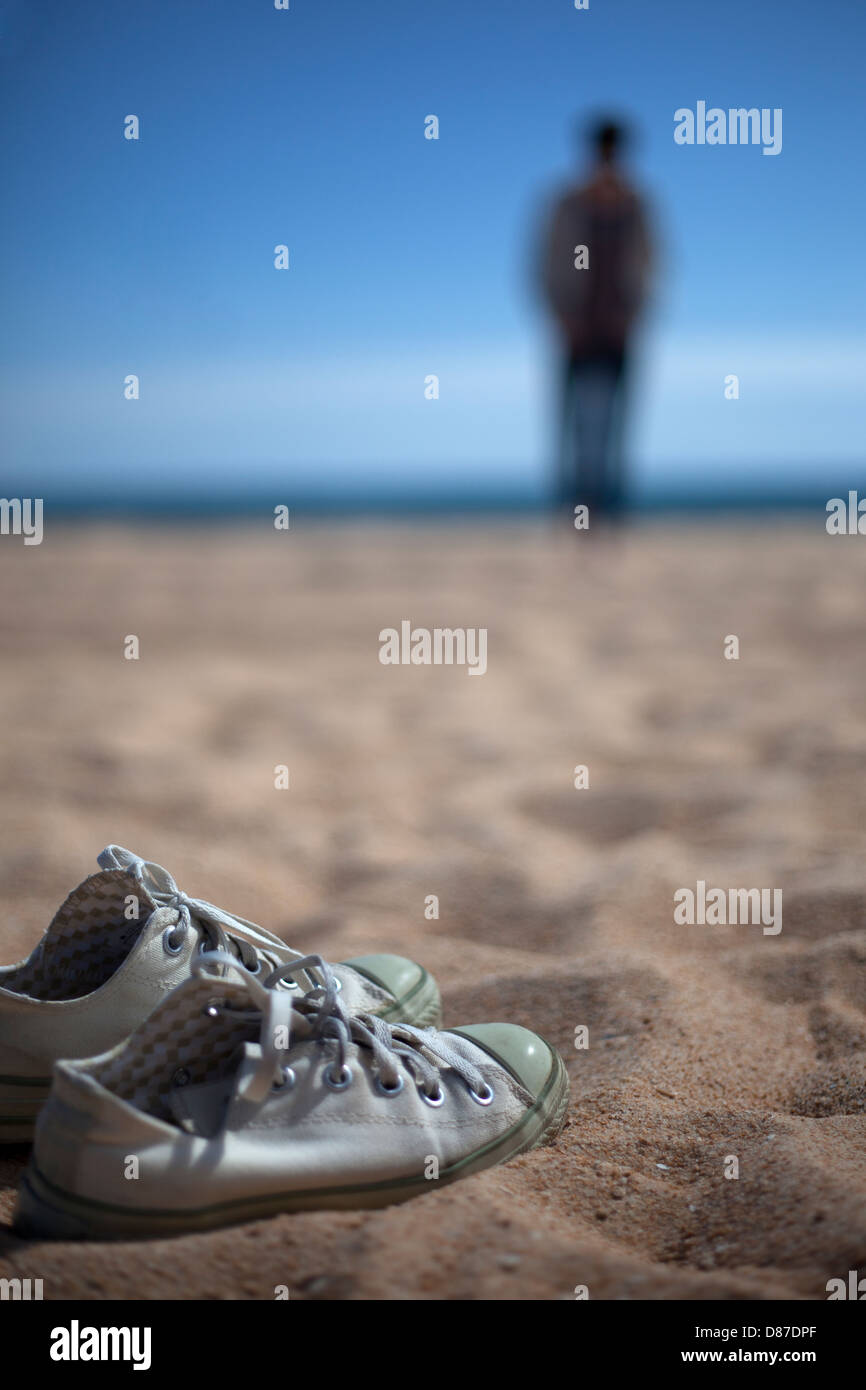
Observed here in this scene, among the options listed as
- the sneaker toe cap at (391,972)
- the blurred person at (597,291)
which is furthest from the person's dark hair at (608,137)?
the sneaker toe cap at (391,972)

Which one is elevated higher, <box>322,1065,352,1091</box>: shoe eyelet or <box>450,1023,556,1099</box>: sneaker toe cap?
<box>322,1065,352,1091</box>: shoe eyelet

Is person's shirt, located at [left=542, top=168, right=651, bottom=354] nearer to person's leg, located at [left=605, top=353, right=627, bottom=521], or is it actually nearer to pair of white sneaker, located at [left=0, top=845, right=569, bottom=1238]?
person's leg, located at [left=605, top=353, right=627, bottom=521]

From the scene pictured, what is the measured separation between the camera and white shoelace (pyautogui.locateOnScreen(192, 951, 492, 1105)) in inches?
44.3

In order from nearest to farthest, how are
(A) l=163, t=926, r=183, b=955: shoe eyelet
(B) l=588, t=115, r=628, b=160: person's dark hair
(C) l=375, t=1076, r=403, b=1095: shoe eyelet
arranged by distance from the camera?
(C) l=375, t=1076, r=403, b=1095: shoe eyelet → (A) l=163, t=926, r=183, b=955: shoe eyelet → (B) l=588, t=115, r=628, b=160: person's dark hair

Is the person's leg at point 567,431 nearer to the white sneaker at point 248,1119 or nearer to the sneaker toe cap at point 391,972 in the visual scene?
the sneaker toe cap at point 391,972

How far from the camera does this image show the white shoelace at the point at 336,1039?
44.3 inches

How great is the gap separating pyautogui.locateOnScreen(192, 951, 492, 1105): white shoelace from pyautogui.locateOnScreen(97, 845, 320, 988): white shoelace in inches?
2.8

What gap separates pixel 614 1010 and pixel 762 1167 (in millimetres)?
443

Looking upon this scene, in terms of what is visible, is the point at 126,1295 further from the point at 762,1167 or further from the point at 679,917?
the point at 679,917

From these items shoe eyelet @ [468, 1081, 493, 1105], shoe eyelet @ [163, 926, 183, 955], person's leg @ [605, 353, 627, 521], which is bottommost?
shoe eyelet @ [468, 1081, 493, 1105]

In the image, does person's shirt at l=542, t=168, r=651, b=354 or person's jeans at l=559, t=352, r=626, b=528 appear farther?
person's jeans at l=559, t=352, r=626, b=528

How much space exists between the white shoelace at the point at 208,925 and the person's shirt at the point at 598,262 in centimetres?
464

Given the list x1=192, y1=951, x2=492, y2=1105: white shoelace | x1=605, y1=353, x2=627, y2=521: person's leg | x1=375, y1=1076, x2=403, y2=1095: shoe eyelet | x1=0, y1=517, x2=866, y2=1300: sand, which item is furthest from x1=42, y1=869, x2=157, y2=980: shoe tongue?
x1=605, y1=353, x2=627, y2=521: person's leg

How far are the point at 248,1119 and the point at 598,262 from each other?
198 inches
